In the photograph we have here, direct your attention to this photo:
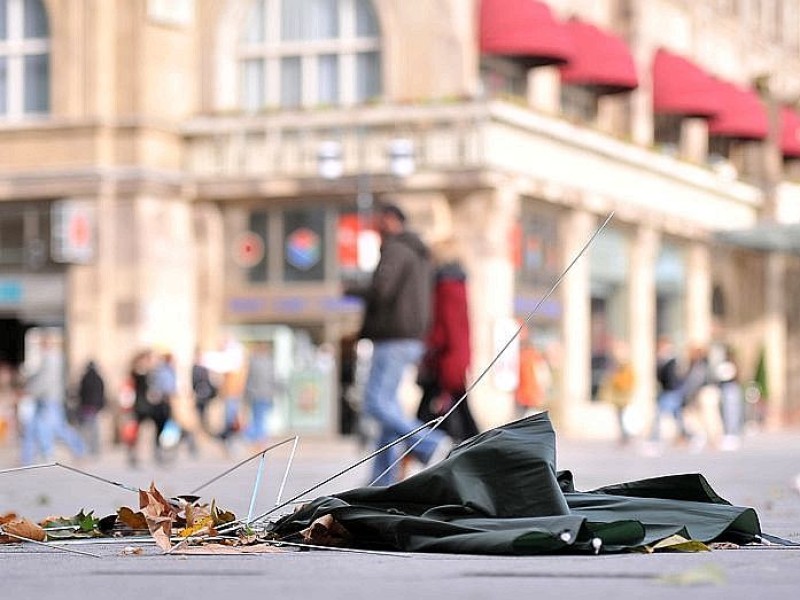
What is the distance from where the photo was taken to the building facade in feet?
115

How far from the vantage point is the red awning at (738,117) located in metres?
44.4

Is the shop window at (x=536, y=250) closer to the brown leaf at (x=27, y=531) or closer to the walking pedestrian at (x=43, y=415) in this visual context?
the walking pedestrian at (x=43, y=415)

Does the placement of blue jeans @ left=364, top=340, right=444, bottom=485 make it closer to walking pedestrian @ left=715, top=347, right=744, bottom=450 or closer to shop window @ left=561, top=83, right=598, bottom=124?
walking pedestrian @ left=715, top=347, right=744, bottom=450

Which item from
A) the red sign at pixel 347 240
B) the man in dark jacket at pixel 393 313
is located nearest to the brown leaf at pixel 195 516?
the man in dark jacket at pixel 393 313

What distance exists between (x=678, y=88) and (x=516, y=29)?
8.41 metres

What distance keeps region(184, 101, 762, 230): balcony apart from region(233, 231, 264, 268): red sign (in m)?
1.00

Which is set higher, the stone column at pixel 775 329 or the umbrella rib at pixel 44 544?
the umbrella rib at pixel 44 544

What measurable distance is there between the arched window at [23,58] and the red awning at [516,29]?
26.8ft

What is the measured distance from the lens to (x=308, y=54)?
3653 cm

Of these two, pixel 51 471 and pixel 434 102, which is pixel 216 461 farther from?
pixel 434 102

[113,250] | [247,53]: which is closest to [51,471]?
[113,250]

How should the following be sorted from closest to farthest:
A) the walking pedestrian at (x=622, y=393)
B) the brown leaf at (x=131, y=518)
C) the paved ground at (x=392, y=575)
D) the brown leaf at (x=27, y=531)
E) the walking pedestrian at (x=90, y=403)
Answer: the paved ground at (x=392, y=575), the brown leaf at (x=27, y=531), the brown leaf at (x=131, y=518), the walking pedestrian at (x=90, y=403), the walking pedestrian at (x=622, y=393)

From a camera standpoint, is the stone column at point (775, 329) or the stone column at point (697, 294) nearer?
the stone column at point (697, 294)

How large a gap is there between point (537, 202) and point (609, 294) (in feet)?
15.4
